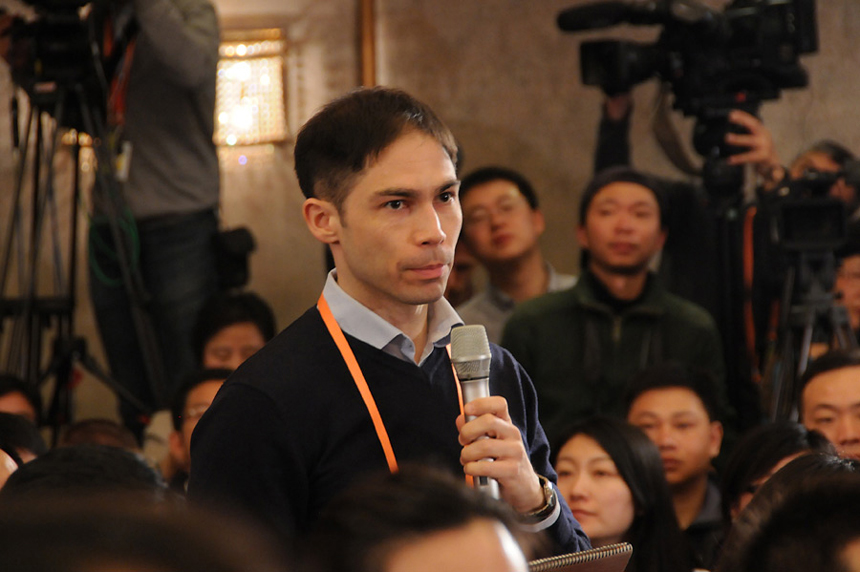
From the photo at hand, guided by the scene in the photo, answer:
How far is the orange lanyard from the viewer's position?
1.20 meters

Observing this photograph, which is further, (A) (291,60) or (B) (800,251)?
(A) (291,60)

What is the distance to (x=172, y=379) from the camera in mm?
3281

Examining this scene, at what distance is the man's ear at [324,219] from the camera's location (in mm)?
1282

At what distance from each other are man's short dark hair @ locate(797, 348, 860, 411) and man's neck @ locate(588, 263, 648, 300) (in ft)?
2.05

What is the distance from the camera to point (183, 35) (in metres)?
2.96

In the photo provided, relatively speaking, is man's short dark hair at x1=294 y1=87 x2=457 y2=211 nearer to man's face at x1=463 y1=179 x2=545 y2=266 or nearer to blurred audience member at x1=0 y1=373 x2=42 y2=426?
blurred audience member at x1=0 y1=373 x2=42 y2=426

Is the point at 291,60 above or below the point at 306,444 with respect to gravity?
above

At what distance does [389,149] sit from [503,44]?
3354 mm

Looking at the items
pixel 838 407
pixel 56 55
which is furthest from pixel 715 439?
pixel 56 55

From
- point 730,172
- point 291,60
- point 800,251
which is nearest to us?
point 800,251

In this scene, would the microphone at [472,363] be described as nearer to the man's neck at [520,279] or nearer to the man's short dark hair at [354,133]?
the man's short dark hair at [354,133]

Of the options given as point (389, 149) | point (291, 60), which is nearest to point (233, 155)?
point (291, 60)

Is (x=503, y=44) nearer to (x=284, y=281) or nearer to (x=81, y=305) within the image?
(x=284, y=281)

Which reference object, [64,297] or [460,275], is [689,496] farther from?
[64,297]
